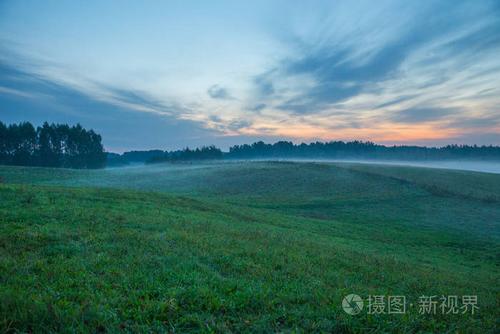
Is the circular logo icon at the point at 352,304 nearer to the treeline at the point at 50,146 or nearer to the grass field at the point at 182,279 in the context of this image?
the grass field at the point at 182,279

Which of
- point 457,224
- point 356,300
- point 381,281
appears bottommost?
point 457,224

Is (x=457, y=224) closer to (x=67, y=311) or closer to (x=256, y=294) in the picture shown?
(x=256, y=294)

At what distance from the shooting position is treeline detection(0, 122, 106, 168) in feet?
339

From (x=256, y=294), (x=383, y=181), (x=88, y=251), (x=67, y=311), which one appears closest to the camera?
(x=67, y=311)

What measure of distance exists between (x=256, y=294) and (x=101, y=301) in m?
3.51

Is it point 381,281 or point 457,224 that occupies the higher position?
point 381,281

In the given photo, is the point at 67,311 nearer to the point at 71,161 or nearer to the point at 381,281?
the point at 381,281

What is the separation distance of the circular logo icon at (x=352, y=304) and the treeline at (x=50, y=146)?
440 ft

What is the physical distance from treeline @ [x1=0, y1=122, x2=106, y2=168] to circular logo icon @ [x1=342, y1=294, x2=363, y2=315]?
134089mm

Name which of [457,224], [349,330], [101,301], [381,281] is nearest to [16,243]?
[101,301]

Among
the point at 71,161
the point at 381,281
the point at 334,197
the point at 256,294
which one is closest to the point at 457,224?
the point at 334,197

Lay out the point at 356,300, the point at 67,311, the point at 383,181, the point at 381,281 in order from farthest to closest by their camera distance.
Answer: the point at 383,181 → the point at 381,281 → the point at 356,300 → the point at 67,311

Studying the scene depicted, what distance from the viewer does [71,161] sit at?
118 meters

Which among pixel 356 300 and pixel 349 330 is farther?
pixel 356 300
